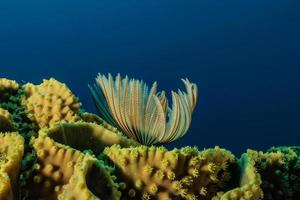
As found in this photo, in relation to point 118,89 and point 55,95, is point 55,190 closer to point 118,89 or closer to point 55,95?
point 55,95

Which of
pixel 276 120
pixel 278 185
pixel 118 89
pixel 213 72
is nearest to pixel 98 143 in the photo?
pixel 278 185

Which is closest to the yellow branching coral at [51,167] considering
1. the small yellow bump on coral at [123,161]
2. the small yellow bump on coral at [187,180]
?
the small yellow bump on coral at [123,161]

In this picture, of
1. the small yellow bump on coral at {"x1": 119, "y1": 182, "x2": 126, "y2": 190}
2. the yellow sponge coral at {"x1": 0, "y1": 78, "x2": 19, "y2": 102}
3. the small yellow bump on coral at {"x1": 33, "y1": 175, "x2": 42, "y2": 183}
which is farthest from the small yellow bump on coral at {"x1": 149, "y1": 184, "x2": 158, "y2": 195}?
the yellow sponge coral at {"x1": 0, "y1": 78, "x2": 19, "y2": 102}

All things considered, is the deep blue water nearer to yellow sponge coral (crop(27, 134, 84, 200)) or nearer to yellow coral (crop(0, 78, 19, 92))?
yellow coral (crop(0, 78, 19, 92))

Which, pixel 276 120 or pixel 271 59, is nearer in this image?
pixel 276 120

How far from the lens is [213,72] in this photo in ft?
368

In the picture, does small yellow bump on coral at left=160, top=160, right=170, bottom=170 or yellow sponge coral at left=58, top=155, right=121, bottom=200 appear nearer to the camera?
yellow sponge coral at left=58, top=155, right=121, bottom=200

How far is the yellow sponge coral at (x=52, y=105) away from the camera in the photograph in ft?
7.89

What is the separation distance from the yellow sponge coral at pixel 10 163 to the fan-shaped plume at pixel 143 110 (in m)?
1.37

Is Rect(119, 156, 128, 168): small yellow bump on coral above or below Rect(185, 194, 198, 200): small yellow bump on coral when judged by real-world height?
above

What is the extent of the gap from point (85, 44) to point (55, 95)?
112 metres

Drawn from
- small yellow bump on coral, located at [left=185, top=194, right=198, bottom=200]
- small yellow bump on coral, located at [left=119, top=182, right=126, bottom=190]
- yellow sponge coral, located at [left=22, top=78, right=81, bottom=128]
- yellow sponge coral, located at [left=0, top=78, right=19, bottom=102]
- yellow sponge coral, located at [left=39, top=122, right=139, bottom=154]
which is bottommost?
small yellow bump on coral, located at [left=119, top=182, right=126, bottom=190]

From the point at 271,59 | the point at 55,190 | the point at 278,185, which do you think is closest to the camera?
the point at 55,190

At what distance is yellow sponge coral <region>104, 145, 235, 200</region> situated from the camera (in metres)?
1.79
